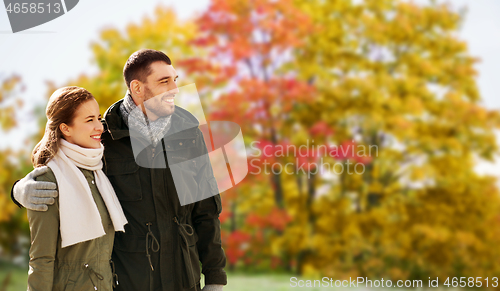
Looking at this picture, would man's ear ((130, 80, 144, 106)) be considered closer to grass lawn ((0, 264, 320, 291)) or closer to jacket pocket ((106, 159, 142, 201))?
jacket pocket ((106, 159, 142, 201))

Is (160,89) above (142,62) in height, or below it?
below

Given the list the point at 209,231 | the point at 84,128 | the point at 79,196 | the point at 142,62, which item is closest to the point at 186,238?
the point at 209,231

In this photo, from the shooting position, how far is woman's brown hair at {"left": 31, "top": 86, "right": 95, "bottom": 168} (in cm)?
146

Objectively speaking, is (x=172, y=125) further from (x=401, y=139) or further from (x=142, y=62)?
(x=401, y=139)

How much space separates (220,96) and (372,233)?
10.2 feet

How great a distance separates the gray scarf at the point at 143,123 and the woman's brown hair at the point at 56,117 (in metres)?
0.19

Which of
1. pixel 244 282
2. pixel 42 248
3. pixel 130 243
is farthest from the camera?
pixel 244 282

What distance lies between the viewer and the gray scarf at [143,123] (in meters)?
1.62

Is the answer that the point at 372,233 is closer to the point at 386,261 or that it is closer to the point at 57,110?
the point at 386,261

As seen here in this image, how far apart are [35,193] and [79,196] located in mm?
138

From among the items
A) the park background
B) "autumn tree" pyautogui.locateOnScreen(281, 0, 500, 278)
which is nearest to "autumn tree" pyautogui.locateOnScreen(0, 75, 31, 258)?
the park background

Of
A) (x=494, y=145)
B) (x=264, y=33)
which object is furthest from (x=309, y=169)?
(x=494, y=145)

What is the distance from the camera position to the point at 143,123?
63.8 inches

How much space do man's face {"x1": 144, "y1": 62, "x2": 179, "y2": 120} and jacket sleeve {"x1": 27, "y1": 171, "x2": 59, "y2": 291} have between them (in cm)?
52
